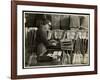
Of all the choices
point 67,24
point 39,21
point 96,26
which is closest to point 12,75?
point 39,21

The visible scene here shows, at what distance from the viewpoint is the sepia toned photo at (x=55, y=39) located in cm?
168

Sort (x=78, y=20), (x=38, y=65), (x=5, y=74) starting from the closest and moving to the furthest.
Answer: (x=5, y=74), (x=38, y=65), (x=78, y=20)

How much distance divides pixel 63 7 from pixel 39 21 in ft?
0.77

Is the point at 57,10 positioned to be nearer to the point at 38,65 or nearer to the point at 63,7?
the point at 63,7

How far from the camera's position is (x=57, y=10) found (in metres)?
1.74

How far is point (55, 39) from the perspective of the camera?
1750mm

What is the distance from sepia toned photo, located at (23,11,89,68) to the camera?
168 centimetres

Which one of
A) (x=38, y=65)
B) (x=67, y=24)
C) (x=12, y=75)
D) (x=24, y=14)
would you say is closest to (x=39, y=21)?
(x=24, y=14)

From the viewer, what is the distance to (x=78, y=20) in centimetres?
182

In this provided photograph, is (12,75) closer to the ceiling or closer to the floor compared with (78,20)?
closer to the floor

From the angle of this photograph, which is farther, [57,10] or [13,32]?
[57,10]

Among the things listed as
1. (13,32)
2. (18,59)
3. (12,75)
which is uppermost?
(13,32)

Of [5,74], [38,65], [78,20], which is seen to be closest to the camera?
[5,74]

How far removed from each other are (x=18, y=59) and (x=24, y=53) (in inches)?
2.6
